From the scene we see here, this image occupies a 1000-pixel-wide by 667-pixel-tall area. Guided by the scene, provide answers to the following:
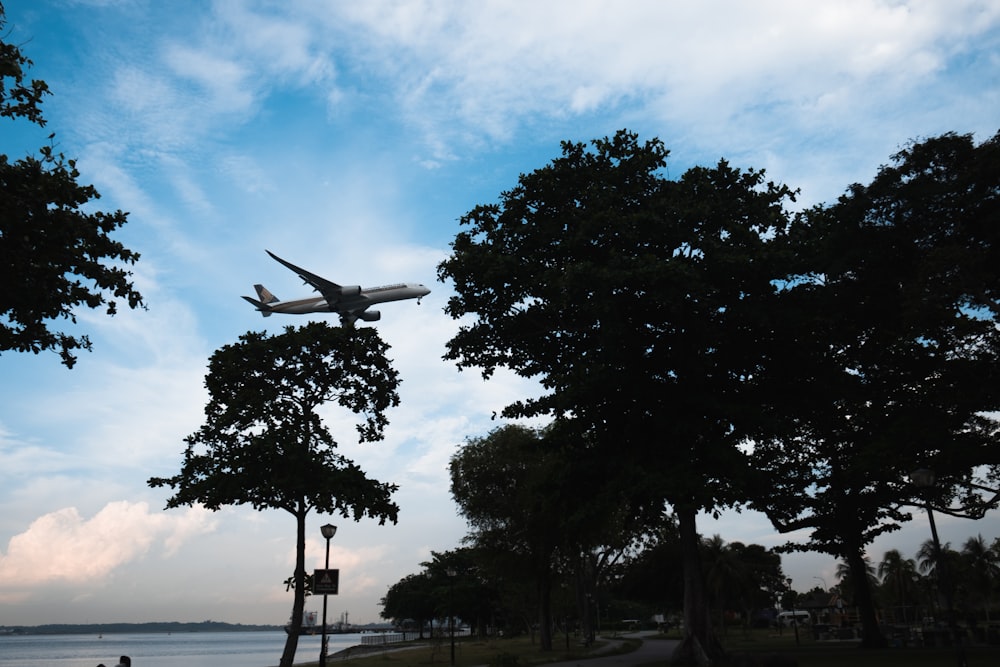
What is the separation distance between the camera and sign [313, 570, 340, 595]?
2409cm

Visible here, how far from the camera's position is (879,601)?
349 ft

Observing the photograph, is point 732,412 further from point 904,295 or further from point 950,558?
point 950,558

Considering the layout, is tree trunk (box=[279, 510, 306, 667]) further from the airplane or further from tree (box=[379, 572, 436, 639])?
tree (box=[379, 572, 436, 639])

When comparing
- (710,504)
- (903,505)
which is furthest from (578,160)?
(903,505)

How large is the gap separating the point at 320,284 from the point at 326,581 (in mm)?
32744

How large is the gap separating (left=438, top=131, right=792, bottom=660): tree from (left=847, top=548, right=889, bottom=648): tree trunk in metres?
15.6

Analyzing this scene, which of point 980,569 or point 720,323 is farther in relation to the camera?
point 980,569

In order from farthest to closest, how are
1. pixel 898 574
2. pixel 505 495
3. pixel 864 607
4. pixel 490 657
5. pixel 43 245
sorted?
pixel 898 574 < pixel 505 495 < pixel 490 657 < pixel 864 607 < pixel 43 245

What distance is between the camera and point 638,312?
3094 centimetres

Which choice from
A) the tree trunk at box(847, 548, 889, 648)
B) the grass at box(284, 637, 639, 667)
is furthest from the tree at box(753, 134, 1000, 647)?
the grass at box(284, 637, 639, 667)

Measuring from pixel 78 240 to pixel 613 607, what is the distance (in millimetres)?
175970

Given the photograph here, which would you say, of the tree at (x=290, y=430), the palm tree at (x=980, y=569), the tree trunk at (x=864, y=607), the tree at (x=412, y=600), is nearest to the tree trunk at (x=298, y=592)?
the tree at (x=290, y=430)

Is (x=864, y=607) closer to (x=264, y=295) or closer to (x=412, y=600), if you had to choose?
(x=264, y=295)

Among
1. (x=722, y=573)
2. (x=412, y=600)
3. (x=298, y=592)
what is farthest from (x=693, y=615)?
(x=412, y=600)
